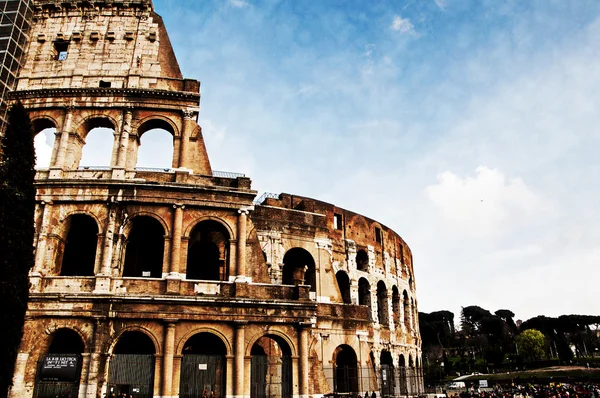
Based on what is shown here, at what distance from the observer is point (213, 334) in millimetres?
15539

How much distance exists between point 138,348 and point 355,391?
Result: 8366 millimetres

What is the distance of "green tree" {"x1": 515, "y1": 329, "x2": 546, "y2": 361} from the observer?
5506cm

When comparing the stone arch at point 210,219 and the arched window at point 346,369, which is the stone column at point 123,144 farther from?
the arched window at point 346,369

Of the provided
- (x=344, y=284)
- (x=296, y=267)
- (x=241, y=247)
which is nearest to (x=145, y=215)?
(x=241, y=247)

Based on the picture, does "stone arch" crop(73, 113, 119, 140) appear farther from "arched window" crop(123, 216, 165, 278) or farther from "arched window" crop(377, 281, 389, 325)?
"arched window" crop(377, 281, 389, 325)

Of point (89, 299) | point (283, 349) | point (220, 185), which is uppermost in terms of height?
point (220, 185)

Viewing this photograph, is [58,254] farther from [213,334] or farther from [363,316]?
[363,316]

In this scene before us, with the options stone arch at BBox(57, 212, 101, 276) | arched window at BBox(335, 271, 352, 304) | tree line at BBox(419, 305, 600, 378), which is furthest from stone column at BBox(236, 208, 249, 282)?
tree line at BBox(419, 305, 600, 378)

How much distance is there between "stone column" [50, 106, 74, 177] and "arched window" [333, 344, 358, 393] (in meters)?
12.6

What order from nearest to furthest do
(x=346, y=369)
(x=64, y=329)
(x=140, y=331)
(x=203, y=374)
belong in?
(x=64, y=329) < (x=140, y=331) < (x=203, y=374) < (x=346, y=369)

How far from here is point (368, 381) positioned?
1889 centimetres

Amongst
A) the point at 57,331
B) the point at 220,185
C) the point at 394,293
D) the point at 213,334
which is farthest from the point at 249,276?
the point at 394,293

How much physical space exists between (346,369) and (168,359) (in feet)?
28.1

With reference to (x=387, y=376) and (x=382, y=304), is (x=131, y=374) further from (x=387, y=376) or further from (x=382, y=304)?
(x=382, y=304)
